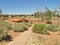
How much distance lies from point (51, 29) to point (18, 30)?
976 cm

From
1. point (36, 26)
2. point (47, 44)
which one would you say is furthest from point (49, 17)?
point (47, 44)

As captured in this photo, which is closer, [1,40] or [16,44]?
[16,44]

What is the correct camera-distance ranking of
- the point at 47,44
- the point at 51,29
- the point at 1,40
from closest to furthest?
the point at 1,40
the point at 47,44
the point at 51,29

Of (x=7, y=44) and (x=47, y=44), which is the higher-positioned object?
(x=7, y=44)

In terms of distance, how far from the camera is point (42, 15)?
8281 cm

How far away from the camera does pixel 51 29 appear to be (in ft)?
123

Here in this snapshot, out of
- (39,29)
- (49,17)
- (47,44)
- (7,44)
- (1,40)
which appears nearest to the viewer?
(7,44)

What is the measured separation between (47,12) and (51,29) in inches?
1923

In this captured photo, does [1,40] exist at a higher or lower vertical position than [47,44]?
higher

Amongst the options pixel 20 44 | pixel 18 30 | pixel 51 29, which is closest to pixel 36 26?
pixel 18 30

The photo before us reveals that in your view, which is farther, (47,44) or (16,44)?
(47,44)

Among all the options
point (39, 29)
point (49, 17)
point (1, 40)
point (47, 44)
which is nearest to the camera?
point (1, 40)

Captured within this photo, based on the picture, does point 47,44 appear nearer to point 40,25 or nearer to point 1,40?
point 1,40

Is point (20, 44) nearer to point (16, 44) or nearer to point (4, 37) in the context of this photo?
point (16, 44)
